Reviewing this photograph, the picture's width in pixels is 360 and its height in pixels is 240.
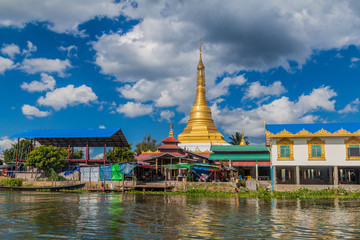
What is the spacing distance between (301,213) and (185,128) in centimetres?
4540

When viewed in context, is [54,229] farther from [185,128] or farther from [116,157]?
[185,128]

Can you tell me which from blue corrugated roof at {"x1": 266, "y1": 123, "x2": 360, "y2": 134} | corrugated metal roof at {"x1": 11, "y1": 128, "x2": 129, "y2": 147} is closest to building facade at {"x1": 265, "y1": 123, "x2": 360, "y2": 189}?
blue corrugated roof at {"x1": 266, "y1": 123, "x2": 360, "y2": 134}

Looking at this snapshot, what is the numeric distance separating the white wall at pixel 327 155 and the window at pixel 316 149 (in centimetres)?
29

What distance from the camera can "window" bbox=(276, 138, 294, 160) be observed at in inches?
1328

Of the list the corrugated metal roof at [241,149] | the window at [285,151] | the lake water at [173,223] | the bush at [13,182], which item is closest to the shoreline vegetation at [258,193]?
the window at [285,151]

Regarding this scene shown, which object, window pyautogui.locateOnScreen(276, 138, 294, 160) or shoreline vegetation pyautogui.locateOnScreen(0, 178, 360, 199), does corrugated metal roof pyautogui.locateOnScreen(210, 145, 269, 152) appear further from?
shoreline vegetation pyautogui.locateOnScreen(0, 178, 360, 199)

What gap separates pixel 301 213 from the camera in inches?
757

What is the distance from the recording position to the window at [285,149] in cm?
3372

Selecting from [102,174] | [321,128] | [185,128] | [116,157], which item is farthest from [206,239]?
[185,128]

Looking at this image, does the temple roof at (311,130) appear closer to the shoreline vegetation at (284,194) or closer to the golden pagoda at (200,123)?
the shoreline vegetation at (284,194)

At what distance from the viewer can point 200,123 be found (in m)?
62.5

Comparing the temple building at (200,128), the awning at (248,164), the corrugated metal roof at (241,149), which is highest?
the temple building at (200,128)

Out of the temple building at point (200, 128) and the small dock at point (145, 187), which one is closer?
the small dock at point (145, 187)

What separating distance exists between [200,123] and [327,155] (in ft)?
103
